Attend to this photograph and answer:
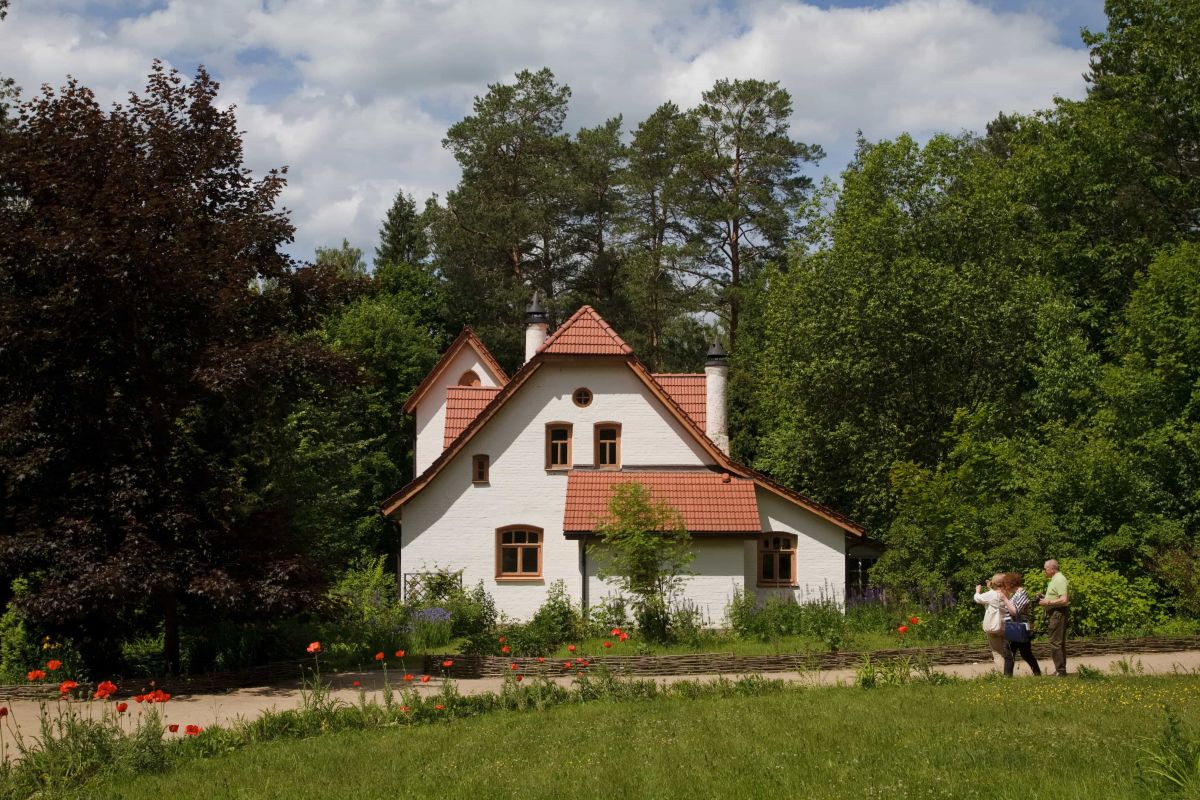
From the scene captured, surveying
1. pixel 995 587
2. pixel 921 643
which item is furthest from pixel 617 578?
Answer: pixel 995 587

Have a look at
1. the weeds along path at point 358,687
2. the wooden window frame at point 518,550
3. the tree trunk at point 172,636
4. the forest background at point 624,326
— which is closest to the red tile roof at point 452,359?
the forest background at point 624,326

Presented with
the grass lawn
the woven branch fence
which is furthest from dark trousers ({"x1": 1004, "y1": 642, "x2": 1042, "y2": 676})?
the grass lawn

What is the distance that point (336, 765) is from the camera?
33.8ft

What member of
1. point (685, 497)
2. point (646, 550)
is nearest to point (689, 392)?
point (685, 497)

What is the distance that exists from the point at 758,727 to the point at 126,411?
34.0 feet

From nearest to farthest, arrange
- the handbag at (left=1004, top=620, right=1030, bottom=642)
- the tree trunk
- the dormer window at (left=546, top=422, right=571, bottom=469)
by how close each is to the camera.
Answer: the handbag at (left=1004, top=620, right=1030, bottom=642)
the tree trunk
the dormer window at (left=546, top=422, right=571, bottom=469)

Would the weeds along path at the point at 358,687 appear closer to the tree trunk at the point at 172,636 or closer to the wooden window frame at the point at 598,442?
the tree trunk at the point at 172,636

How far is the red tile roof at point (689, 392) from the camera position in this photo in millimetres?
28672

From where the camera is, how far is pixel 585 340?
26875mm

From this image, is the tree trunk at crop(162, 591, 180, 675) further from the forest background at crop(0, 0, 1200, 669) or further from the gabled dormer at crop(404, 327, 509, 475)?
the gabled dormer at crop(404, 327, 509, 475)

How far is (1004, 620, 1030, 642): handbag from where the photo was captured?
49.9ft

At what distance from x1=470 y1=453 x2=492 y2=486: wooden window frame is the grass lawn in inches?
535

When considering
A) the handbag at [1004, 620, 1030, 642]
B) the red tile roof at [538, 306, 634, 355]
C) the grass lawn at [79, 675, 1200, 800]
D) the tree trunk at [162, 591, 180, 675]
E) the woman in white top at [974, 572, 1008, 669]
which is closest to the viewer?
the grass lawn at [79, 675, 1200, 800]

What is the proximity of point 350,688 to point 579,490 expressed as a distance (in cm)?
1065
